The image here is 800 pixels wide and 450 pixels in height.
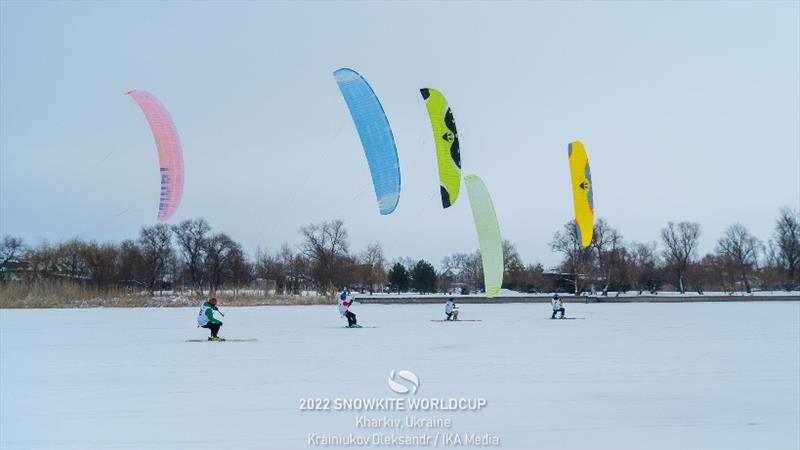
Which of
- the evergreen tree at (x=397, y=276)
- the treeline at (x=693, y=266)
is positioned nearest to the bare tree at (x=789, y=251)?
the treeline at (x=693, y=266)

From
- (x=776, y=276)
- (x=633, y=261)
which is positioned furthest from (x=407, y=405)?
(x=776, y=276)

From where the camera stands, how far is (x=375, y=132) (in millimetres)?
14758

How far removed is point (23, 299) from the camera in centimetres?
3409

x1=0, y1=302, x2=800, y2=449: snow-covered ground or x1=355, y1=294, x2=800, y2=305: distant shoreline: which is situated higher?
x1=355, y1=294, x2=800, y2=305: distant shoreline

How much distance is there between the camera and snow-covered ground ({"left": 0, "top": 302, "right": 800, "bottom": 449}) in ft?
20.9

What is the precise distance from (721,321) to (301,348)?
14.1 meters

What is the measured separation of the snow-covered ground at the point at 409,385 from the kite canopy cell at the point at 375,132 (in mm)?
3135

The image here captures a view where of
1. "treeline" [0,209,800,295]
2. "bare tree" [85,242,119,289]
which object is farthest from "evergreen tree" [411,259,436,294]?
"bare tree" [85,242,119,289]

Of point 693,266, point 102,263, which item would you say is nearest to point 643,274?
point 693,266

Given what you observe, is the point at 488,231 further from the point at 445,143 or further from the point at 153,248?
the point at 153,248

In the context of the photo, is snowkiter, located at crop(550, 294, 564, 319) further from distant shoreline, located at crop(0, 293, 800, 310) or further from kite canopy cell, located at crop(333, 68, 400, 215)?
distant shoreline, located at crop(0, 293, 800, 310)

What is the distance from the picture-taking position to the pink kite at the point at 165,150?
1489cm

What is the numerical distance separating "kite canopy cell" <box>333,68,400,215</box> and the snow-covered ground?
314 centimetres

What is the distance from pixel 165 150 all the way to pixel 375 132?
4.54m
